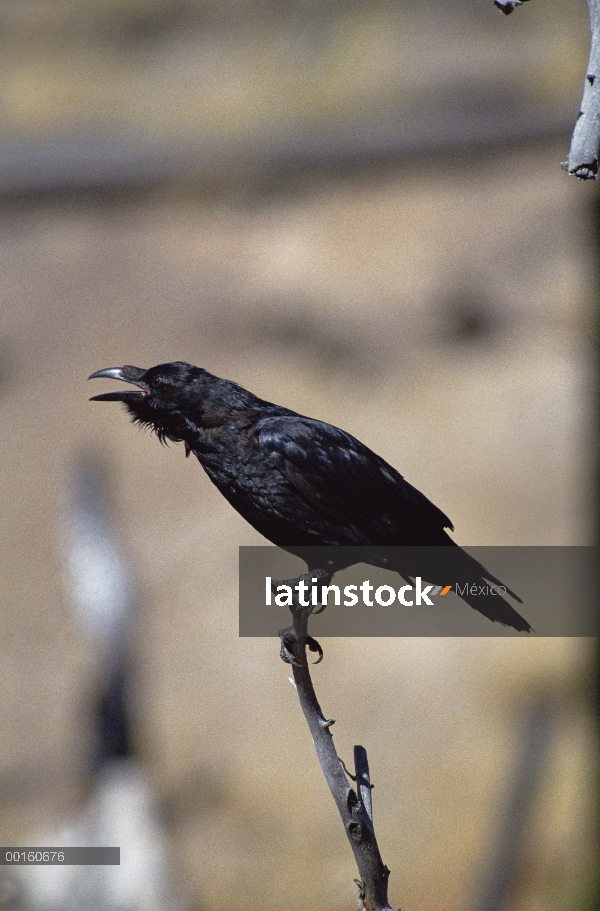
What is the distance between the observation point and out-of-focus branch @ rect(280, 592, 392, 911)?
2.28m

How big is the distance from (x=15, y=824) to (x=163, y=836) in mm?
819

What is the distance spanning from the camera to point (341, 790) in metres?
2.28

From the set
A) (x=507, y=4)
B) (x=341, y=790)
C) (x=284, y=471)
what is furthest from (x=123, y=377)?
(x=507, y=4)

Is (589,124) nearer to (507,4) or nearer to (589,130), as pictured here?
(589,130)

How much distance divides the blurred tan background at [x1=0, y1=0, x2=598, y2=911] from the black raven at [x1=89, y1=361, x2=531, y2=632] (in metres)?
2.47

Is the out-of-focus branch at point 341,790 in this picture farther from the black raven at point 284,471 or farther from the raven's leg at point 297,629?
the black raven at point 284,471

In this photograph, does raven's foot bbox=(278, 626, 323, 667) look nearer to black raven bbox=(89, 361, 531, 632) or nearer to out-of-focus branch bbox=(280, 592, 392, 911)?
out-of-focus branch bbox=(280, 592, 392, 911)

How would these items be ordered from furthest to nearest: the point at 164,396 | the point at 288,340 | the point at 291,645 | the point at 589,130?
the point at 288,340 < the point at 164,396 < the point at 291,645 < the point at 589,130

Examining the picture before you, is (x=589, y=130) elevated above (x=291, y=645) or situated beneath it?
elevated above

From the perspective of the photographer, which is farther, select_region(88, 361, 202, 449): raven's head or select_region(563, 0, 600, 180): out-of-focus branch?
select_region(88, 361, 202, 449): raven's head

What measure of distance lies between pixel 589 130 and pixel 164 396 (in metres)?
1.38

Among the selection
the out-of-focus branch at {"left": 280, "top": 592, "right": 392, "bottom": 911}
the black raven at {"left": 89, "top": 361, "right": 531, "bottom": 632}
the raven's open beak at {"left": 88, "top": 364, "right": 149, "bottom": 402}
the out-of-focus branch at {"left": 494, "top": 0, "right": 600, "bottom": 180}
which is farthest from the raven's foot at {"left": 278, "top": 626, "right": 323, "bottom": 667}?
the out-of-focus branch at {"left": 494, "top": 0, "right": 600, "bottom": 180}

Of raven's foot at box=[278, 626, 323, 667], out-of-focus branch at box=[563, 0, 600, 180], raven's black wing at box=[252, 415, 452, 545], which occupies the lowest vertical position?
raven's foot at box=[278, 626, 323, 667]

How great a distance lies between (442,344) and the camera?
5.29 meters
